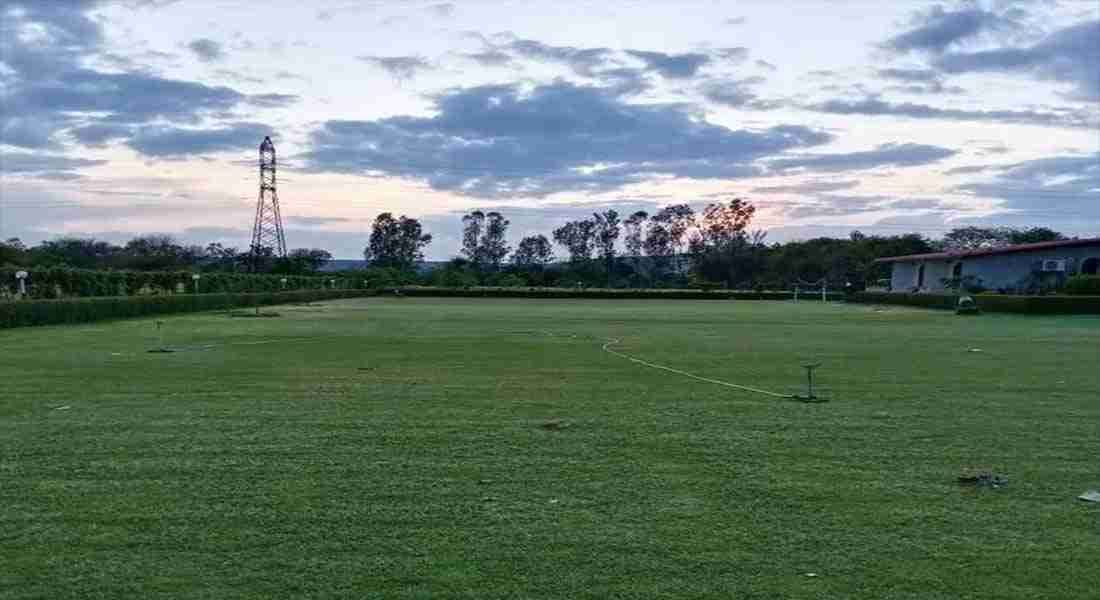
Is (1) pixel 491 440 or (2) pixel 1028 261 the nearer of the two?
(1) pixel 491 440

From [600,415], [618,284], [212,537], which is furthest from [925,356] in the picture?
[618,284]

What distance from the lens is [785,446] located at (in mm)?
6512

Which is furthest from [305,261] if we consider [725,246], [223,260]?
[725,246]

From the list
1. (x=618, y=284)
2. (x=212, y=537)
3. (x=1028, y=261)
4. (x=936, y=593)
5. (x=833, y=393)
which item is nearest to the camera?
(x=936, y=593)

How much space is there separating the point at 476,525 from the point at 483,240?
369 ft

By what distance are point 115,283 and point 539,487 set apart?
32619 mm

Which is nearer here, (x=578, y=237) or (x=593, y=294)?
(x=593, y=294)

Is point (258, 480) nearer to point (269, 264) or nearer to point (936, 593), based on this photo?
point (936, 593)

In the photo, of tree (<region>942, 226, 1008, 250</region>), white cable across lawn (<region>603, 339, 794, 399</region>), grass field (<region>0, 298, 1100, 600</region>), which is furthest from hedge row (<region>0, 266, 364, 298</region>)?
tree (<region>942, 226, 1008, 250</region>)

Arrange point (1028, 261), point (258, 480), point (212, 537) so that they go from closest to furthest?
point (212, 537) → point (258, 480) → point (1028, 261)

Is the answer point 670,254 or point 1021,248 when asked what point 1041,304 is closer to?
point 1021,248

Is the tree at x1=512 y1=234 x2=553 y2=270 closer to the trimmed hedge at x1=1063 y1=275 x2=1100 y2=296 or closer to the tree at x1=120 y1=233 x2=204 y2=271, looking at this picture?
the tree at x1=120 y1=233 x2=204 y2=271

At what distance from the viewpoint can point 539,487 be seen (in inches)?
205

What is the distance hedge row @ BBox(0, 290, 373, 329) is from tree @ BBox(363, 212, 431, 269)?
227 ft
